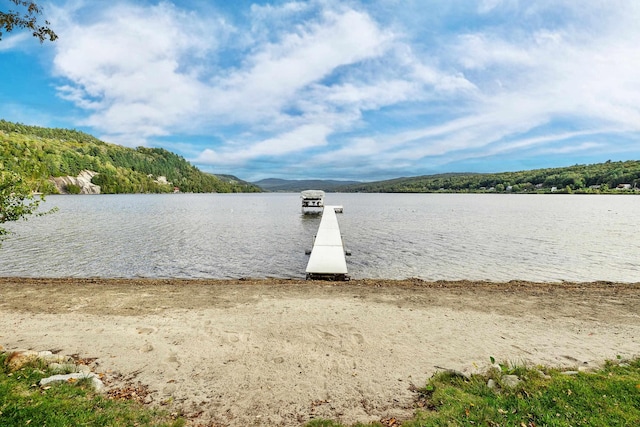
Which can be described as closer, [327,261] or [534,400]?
[534,400]

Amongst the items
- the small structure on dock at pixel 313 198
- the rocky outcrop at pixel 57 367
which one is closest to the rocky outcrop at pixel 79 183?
the small structure on dock at pixel 313 198

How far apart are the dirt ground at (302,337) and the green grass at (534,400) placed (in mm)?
472

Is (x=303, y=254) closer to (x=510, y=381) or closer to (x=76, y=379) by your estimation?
(x=76, y=379)

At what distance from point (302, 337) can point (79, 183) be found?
202205 millimetres

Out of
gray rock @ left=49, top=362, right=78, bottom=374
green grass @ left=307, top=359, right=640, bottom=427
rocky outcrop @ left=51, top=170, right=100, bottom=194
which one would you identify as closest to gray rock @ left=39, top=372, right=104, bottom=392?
gray rock @ left=49, top=362, right=78, bottom=374

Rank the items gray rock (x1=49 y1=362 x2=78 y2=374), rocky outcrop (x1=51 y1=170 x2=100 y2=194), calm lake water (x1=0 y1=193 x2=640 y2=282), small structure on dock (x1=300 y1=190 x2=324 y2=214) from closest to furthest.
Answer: gray rock (x1=49 y1=362 x2=78 y2=374), calm lake water (x1=0 y1=193 x2=640 y2=282), small structure on dock (x1=300 y1=190 x2=324 y2=214), rocky outcrop (x1=51 y1=170 x2=100 y2=194)

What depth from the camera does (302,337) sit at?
8711 millimetres

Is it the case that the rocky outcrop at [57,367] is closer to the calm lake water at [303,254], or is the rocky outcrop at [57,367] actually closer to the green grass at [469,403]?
the green grass at [469,403]

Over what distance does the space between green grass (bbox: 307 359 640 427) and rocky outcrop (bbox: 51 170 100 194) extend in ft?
635

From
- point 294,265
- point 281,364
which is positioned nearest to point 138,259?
point 294,265

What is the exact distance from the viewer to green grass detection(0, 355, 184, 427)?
4.85 metres

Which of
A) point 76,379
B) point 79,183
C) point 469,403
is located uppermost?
point 79,183

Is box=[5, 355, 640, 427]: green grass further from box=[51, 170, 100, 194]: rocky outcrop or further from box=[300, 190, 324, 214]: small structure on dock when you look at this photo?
box=[51, 170, 100, 194]: rocky outcrop

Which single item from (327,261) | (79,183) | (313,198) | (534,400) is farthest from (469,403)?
(79,183)
